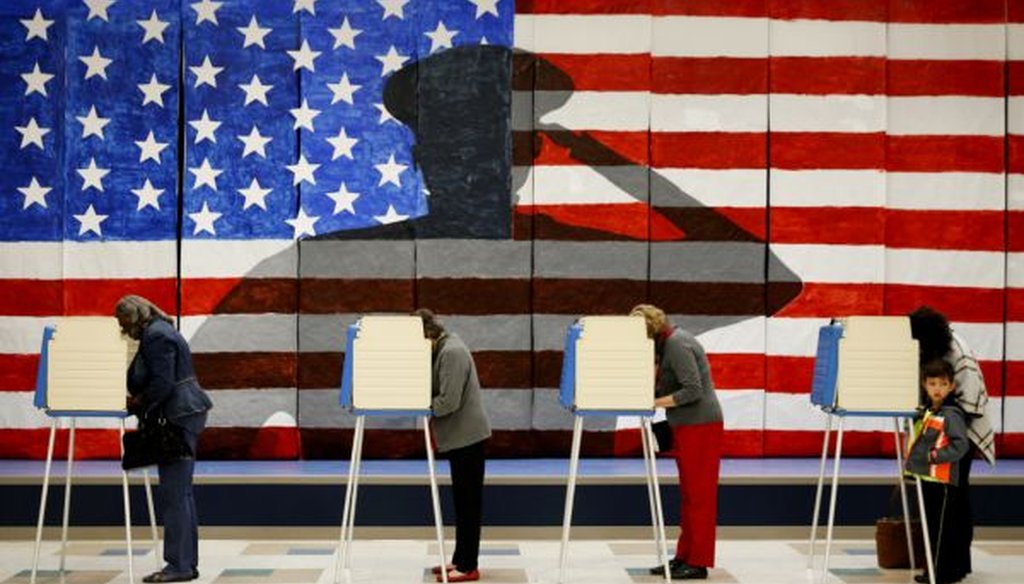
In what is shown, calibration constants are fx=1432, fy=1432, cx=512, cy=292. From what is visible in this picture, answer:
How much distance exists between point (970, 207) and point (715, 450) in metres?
3.85

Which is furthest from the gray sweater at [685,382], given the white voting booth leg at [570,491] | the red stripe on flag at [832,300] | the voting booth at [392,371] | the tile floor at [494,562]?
the red stripe on flag at [832,300]

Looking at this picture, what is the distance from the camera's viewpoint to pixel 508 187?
980 centimetres

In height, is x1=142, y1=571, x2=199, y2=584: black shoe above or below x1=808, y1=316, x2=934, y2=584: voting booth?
below

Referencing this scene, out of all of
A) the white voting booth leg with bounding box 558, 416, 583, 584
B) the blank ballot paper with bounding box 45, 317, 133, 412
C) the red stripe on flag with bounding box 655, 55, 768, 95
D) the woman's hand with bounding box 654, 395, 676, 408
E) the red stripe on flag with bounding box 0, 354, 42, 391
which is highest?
the red stripe on flag with bounding box 655, 55, 768, 95

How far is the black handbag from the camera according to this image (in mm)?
6793

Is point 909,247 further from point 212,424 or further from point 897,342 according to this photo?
point 212,424

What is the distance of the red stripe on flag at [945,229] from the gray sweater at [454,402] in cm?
419

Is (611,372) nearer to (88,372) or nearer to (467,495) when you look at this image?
(467,495)

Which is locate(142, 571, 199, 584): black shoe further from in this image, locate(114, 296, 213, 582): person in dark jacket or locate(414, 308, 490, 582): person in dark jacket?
locate(414, 308, 490, 582): person in dark jacket

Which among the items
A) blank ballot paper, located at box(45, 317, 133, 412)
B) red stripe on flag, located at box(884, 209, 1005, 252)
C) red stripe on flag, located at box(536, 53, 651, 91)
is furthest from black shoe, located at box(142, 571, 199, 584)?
red stripe on flag, located at box(884, 209, 1005, 252)

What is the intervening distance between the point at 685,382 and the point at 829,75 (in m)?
3.81

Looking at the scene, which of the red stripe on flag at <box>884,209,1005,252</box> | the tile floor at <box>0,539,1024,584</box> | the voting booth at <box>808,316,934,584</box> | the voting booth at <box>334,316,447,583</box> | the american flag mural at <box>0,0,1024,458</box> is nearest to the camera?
the voting booth at <box>334,316,447,583</box>

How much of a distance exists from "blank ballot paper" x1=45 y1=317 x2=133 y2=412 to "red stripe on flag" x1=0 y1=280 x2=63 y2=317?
3129 mm

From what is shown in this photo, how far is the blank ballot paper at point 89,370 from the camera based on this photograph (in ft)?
22.0
